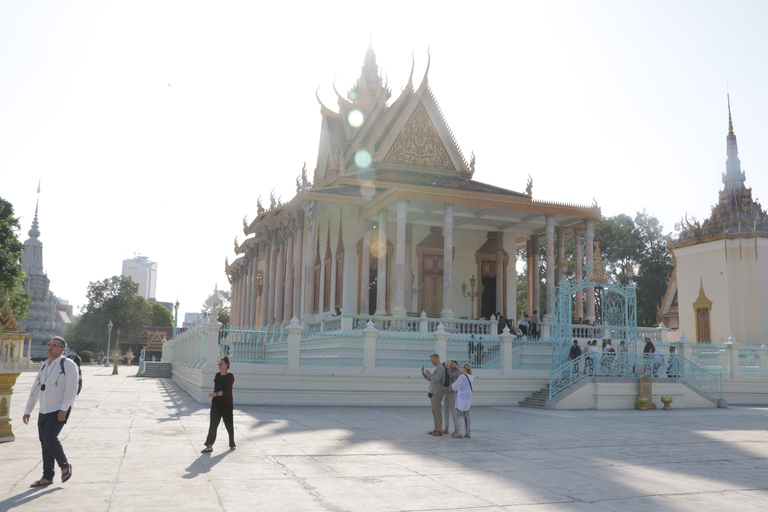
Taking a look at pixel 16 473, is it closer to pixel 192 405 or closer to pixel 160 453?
pixel 160 453

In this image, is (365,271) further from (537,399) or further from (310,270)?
(537,399)

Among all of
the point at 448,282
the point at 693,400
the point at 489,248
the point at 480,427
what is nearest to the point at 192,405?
the point at 480,427

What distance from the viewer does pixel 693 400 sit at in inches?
696

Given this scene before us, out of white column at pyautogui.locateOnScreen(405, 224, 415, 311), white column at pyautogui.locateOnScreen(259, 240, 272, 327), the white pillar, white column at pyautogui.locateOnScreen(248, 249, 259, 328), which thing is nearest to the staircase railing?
white column at pyautogui.locateOnScreen(405, 224, 415, 311)

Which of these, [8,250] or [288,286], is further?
[8,250]

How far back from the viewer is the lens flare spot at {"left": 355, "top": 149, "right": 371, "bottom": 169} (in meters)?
25.2

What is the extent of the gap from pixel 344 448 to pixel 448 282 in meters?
11.6

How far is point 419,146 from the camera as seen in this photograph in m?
→ 26.0

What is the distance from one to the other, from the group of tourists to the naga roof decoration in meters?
23.7

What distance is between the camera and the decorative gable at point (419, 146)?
25.7 metres

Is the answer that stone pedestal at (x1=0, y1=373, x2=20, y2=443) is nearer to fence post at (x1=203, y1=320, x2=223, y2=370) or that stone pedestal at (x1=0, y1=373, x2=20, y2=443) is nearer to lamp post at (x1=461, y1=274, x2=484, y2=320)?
fence post at (x1=203, y1=320, x2=223, y2=370)

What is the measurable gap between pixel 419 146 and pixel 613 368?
12.4 m

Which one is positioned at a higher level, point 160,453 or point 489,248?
point 489,248

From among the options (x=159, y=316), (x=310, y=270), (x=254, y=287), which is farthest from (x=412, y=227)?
(x=159, y=316)
